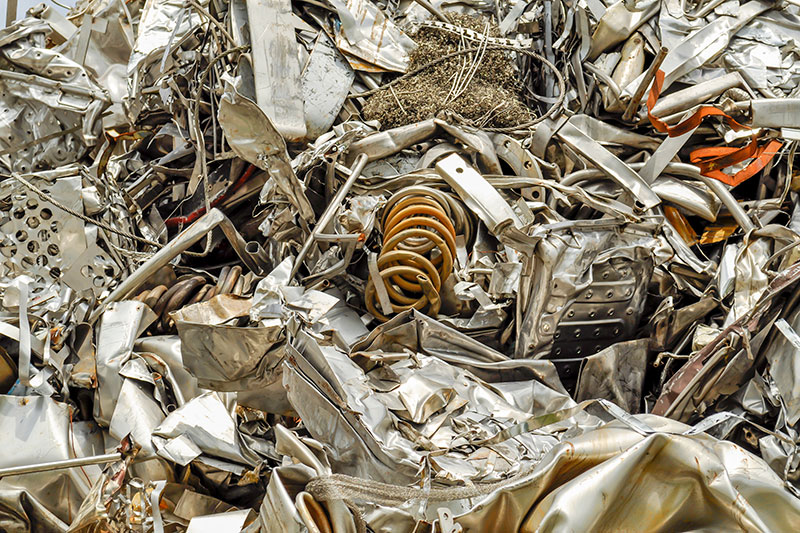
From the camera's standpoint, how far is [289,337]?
6.26 feet

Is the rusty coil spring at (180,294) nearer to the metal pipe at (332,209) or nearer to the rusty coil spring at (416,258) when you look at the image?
the metal pipe at (332,209)

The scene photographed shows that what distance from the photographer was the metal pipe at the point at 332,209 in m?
2.34

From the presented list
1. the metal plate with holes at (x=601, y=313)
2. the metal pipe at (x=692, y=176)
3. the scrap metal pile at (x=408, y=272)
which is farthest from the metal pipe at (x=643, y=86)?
the metal plate with holes at (x=601, y=313)

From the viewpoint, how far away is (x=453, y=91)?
2.79 meters

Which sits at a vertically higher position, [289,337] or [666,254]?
[666,254]

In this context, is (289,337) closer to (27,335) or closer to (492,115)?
(27,335)

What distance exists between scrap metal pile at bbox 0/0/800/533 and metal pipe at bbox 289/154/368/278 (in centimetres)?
1

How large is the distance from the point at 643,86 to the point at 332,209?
1062 mm

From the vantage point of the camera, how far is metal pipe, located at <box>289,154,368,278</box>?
2338 mm

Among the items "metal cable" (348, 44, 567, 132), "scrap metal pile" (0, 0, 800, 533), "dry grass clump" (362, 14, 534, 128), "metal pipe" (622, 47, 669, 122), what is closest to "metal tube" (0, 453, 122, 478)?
"scrap metal pile" (0, 0, 800, 533)

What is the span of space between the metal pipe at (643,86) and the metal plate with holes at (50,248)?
5.78 ft

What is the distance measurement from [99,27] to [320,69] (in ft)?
5.00

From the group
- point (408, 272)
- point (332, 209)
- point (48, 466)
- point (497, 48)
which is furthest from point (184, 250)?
point (497, 48)

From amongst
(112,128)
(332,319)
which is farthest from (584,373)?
(112,128)
